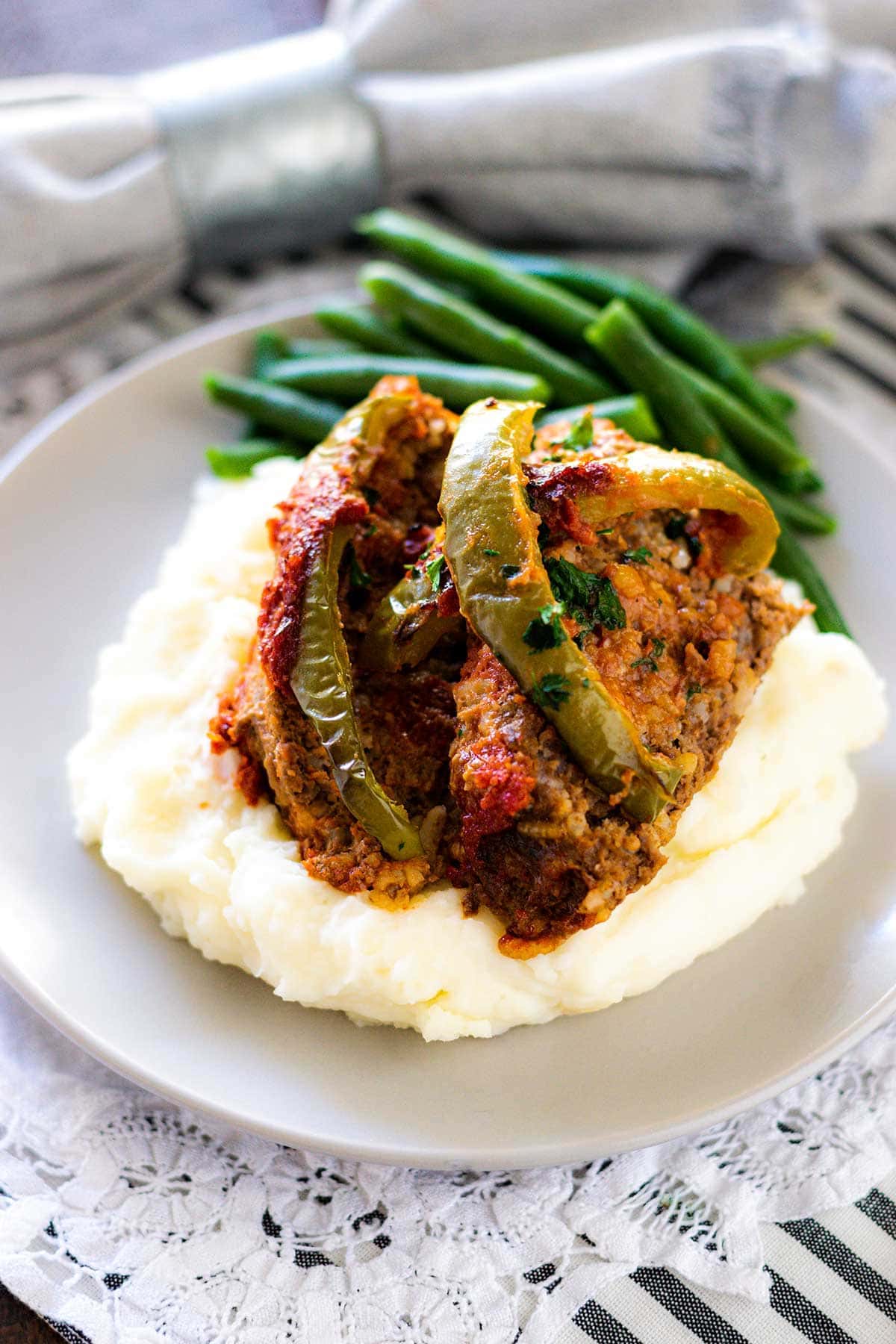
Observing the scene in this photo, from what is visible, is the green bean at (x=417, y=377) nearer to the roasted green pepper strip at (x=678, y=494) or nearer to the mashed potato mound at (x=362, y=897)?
the mashed potato mound at (x=362, y=897)

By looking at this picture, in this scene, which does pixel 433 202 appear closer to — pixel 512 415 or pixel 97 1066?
pixel 512 415

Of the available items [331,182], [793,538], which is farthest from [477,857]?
[331,182]

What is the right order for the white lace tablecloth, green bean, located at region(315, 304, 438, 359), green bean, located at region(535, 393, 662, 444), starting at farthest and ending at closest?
green bean, located at region(315, 304, 438, 359) < green bean, located at region(535, 393, 662, 444) < the white lace tablecloth

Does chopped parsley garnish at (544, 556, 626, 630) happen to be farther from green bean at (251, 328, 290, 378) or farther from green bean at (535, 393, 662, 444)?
green bean at (251, 328, 290, 378)

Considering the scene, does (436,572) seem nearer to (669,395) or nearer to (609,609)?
(609,609)

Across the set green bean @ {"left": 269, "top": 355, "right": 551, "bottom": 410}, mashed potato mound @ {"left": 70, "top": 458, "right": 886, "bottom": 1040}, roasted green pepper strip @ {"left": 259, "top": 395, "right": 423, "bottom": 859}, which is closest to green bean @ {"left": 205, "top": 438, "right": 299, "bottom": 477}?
green bean @ {"left": 269, "top": 355, "right": 551, "bottom": 410}

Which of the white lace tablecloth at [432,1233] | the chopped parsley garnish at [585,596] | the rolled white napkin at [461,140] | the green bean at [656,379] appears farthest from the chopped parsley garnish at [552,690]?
the rolled white napkin at [461,140]
